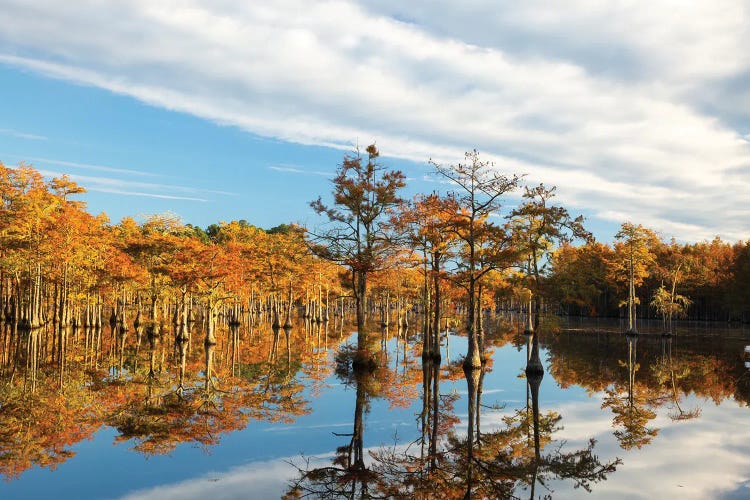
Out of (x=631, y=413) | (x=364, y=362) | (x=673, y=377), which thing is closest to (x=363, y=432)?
(x=631, y=413)

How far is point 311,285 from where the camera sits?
75438 millimetres

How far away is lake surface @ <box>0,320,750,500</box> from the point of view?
42.1ft

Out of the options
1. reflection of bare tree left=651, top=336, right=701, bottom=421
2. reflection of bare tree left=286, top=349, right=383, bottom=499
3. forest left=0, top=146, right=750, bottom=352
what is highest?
forest left=0, top=146, right=750, bottom=352

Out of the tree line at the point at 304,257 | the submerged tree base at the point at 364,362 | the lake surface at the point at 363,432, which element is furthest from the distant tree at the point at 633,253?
the submerged tree base at the point at 364,362

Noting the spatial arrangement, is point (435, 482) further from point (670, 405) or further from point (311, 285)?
point (311, 285)

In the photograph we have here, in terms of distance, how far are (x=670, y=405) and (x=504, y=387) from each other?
23.9 feet

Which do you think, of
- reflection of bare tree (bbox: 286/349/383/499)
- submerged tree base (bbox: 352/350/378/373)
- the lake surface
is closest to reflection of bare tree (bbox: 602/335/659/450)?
the lake surface

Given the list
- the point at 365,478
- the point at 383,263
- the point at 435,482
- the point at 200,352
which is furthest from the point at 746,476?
the point at 200,352

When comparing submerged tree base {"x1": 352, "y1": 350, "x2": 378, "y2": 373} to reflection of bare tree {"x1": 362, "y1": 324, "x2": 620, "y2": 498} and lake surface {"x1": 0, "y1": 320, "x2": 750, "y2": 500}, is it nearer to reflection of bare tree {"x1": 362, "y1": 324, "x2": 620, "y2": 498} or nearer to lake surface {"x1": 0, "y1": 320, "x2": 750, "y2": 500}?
lake surface {"x1": 0, "y1": 320, "x2": 750, "y2": 500}

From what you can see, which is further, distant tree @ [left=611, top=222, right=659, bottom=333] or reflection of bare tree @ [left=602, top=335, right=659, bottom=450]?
distant tree @ [left=611, top=222, right=659, bottom=333]

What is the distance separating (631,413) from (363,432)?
35.4 feet

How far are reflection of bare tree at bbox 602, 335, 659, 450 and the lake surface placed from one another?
11 centimetres

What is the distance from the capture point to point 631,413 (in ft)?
69.8

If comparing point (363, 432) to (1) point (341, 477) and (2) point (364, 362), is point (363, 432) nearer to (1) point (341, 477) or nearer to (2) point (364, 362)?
(1) point (341, 477)
